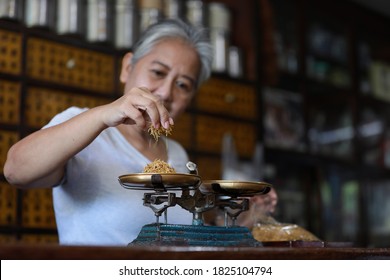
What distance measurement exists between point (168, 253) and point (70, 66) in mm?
2241

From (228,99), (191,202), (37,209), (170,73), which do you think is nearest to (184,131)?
(228,99)

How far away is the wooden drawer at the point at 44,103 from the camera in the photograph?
287 cm

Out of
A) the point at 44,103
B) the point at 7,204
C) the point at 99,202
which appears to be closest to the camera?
the point at 99,202

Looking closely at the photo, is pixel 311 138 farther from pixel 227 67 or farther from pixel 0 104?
pixel 0 104

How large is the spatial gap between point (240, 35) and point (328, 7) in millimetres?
1178

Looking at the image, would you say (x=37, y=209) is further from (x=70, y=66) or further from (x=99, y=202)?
(x=99, y=202)

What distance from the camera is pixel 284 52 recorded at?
14.5 feet

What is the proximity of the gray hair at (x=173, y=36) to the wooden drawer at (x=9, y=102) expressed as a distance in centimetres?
119

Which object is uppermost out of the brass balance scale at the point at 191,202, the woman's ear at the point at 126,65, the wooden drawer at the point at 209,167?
the woman's ear at the point at 126,65

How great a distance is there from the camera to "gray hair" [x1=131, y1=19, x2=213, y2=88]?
1.76 meters

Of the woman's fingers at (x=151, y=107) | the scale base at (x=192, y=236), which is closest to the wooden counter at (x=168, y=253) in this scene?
the scale base at (x=192, y=236)

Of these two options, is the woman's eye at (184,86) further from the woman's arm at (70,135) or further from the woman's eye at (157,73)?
the woman's arm at (70,135)

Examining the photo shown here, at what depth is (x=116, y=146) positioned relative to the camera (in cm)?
164
